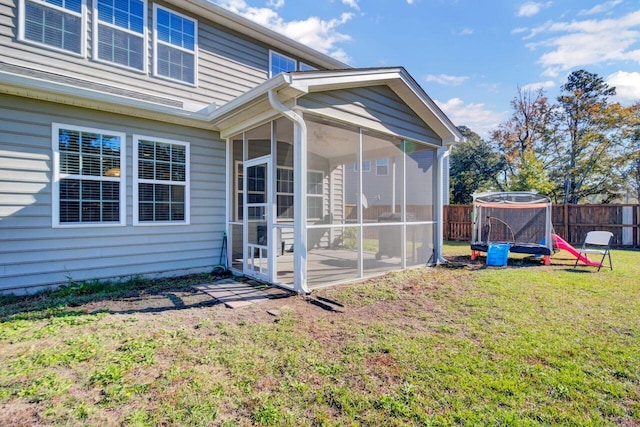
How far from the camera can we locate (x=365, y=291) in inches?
197

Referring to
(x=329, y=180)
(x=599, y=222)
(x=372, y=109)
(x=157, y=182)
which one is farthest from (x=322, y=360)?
(x=599, y=222)

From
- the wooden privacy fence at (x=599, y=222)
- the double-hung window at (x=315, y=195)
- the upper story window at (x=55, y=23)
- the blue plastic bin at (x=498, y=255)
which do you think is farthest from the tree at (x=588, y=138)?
the upper story window at (x=55, y=23)

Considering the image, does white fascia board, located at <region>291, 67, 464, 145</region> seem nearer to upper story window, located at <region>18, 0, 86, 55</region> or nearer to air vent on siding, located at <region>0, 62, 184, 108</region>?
air vent on siding, located at <region>0, 62, 184, 108</region>

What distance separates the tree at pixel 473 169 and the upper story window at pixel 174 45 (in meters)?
20.7

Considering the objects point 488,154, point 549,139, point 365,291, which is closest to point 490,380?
point 365,291

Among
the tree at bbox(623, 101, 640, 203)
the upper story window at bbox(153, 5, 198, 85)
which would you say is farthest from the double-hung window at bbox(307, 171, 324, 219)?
the tree at bbox(623, 101, 640, 203)

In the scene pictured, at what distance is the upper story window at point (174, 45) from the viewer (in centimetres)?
591

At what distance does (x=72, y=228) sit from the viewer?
489cm

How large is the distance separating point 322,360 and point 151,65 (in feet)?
19.5

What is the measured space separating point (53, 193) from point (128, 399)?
13.0 ft

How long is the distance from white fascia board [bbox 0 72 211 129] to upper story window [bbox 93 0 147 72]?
0.99m

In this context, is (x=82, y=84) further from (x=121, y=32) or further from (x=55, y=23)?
(x=121, y=32)

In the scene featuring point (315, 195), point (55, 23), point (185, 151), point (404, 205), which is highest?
point (55, 23)

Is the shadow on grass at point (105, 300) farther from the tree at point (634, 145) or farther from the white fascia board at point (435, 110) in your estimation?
the tree at point (634, 145)
